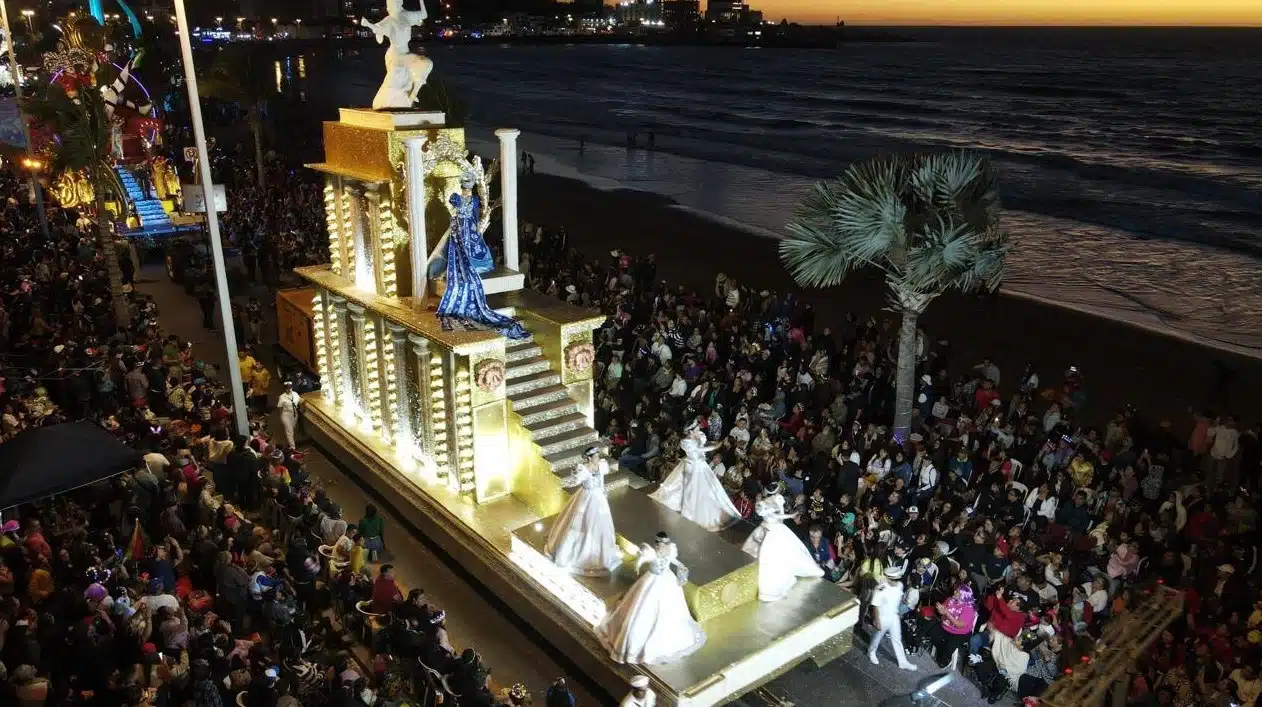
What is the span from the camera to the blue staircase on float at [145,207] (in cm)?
2892

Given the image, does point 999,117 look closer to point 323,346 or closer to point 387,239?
point 323,346

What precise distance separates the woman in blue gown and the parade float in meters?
18.1

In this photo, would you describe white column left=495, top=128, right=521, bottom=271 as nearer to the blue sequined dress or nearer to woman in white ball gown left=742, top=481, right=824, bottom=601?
the blue sequined dress

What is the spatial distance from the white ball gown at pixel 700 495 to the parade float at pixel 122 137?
21.8m

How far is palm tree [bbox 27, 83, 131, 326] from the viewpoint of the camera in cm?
2056

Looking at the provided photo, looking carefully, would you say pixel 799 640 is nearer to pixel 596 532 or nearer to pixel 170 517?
pixel 596 532

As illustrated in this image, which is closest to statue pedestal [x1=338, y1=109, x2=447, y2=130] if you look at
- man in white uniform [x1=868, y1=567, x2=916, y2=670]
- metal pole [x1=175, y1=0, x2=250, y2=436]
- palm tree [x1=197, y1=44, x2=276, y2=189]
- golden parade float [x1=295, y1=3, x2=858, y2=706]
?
golden parade float [x1=295, y1=3, x2=858, y2=706]

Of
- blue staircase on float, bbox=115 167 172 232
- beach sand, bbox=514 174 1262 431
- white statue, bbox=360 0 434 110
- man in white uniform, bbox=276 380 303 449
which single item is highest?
white statue, bbox=360 0 434 110

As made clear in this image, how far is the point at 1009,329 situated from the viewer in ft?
83.7

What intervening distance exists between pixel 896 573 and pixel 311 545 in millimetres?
7455

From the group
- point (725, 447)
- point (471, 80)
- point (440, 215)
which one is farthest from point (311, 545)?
point (471, 80)

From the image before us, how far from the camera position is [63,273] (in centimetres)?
2275

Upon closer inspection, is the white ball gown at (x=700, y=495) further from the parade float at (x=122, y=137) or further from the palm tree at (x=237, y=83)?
the palm tree at (x=237, y=83)

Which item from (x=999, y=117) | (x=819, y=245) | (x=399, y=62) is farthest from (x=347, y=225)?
(x=999, y=117)
